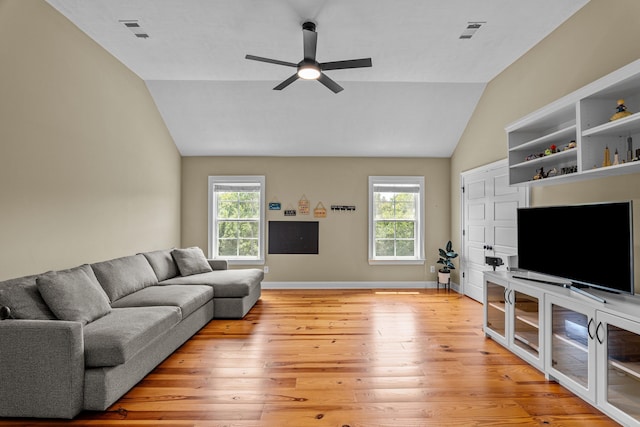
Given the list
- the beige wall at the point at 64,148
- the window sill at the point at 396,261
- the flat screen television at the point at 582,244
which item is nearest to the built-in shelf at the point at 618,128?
the flat screen television at the point at 582,244

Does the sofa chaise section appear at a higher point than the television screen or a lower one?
lower

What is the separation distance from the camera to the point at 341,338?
3.69m

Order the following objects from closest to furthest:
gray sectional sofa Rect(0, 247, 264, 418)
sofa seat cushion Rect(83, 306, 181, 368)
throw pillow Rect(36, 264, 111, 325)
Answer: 1. gray sectional sofa Rect(0, 247, 264, 418)
2. sofa seat cushion Rect(83, 306, 181, 368)
3. throw pillow Rect(36, 264, 111, 325)

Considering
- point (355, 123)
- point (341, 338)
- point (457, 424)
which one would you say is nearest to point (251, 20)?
point (355, 123)

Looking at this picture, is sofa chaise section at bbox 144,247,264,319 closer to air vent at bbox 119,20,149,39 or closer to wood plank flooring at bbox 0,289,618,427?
wood plank flooring at bbox 0,289,618,427

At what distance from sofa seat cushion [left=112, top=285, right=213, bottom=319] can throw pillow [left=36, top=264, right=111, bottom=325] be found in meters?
0.43

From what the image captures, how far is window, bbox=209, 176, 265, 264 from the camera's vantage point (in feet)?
21.2

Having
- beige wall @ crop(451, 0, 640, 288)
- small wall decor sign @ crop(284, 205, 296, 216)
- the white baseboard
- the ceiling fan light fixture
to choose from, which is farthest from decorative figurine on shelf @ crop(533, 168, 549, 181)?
small wall decor sign @ crop(284, 205, 296, 216)

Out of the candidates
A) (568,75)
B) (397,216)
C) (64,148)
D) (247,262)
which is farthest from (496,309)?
(64,148)

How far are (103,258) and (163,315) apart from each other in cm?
164

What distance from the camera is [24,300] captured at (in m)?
2.44

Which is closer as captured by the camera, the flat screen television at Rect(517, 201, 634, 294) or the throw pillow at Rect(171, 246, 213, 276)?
the flat screen television at Rect(517, 201, 634, 294)

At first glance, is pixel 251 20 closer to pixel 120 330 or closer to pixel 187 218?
pixel 120 330

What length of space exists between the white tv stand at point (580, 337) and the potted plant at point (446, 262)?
8.54 feet
